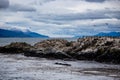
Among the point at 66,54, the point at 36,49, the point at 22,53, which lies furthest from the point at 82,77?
the point at 22,53

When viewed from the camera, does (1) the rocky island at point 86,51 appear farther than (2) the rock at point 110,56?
Yes

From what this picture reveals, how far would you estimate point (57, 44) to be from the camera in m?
105

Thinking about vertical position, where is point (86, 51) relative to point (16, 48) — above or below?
below

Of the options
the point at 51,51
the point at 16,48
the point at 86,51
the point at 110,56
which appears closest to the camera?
the point at 110,56

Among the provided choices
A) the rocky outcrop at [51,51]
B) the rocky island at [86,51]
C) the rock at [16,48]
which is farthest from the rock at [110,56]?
the rock at [16,48]

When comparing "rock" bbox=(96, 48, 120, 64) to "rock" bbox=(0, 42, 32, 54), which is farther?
"rock" bbox=(0, 42, 32, 54)

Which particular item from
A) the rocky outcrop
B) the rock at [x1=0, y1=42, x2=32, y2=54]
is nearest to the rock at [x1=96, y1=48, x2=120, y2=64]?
the rocky outcrop

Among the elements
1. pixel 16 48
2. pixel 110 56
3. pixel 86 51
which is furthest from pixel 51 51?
pixel 16 48

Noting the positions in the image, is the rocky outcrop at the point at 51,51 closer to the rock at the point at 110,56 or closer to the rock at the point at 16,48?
the rock at the point at 16,48

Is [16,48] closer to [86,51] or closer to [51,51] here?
[51,51]

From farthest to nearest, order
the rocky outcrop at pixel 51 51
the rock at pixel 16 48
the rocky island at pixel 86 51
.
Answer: the rock at pixel 16 48 → the rocky outcrop at pixel 51 51 → the rocky island at pixel 86 51

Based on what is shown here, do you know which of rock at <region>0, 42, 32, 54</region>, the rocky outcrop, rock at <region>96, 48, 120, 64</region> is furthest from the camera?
rock at <region>0, 42, 32, 54</region>

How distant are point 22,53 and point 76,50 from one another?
26.1 metres

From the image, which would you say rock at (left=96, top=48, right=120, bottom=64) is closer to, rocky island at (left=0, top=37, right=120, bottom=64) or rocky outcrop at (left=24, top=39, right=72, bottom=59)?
rocky island at (left=0, top=37, right=120, bottom=64)
